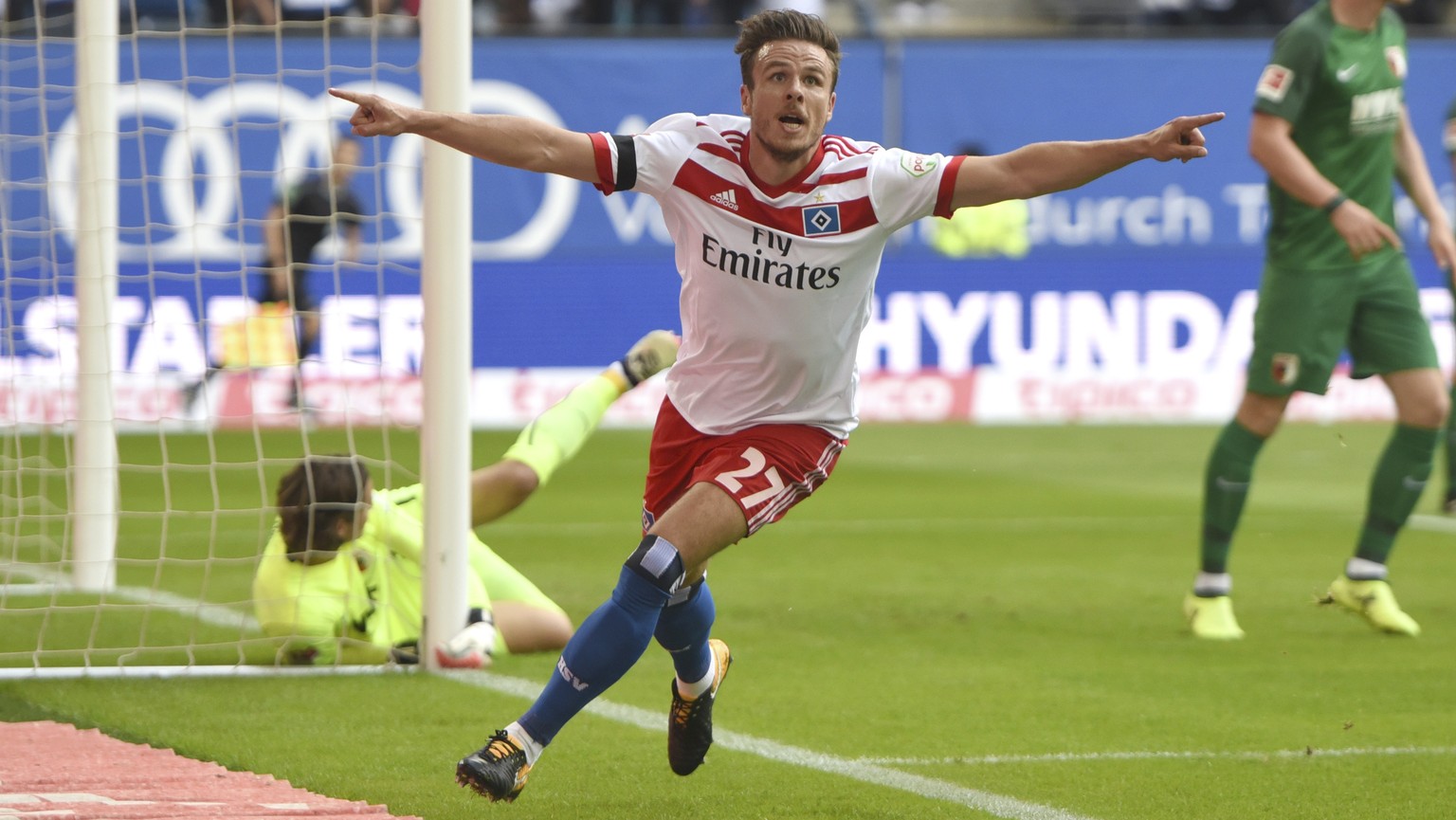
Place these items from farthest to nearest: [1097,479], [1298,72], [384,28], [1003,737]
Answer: [384,28] → [1097,479] → [1298,72] → [1003,737]

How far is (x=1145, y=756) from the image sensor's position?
16.5 feet

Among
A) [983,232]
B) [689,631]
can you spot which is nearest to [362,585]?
[689,631]

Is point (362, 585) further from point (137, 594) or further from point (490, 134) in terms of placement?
point (490, 134)

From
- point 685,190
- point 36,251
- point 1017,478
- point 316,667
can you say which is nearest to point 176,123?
point 36,251

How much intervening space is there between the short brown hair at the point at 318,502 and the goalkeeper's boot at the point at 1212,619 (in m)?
2.98

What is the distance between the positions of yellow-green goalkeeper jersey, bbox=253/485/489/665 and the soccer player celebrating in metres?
1.87

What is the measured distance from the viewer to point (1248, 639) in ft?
22.9

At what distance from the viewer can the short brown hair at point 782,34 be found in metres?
4.68

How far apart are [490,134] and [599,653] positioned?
1189 millimetres

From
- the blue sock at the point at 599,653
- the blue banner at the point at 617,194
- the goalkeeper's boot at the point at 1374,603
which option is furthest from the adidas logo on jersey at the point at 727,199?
the blue banner at the point at 617,194

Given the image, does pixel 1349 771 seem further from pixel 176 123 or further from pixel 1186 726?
pixel 176 123

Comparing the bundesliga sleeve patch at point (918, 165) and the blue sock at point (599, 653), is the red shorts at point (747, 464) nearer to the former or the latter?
the blue sock at point (599, 653)

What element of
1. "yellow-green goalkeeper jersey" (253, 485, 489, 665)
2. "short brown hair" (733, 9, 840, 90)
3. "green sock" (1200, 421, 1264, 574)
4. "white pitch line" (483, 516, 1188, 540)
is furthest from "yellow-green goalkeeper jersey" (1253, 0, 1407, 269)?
"white pitch line" (483, 516, 1188, 540)

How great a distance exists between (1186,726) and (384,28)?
14.7 m
